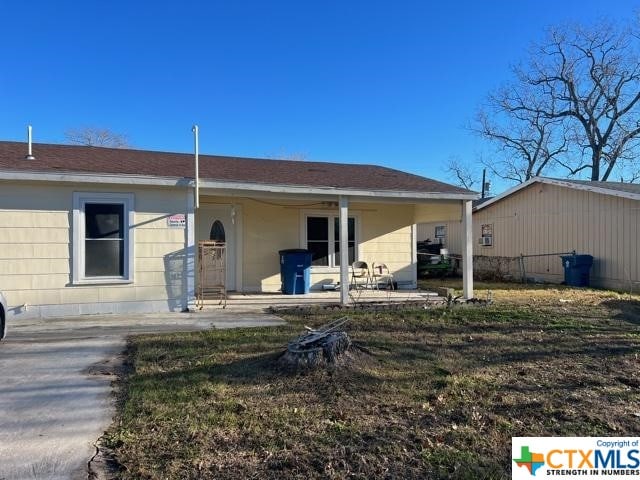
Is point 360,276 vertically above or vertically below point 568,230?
below

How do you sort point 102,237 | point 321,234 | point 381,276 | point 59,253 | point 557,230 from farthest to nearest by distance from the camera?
point 557,230
point 381,276
point 321,234
point 102,237
point 59,253

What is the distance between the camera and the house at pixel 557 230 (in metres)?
14.1

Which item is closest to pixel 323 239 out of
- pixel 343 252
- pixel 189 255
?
pixel 343 252

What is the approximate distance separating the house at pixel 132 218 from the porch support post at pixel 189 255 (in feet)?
0.06

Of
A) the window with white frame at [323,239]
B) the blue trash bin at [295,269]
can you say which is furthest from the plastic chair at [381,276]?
the blue trash bin at [295,269]

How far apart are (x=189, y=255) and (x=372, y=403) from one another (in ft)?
19.1

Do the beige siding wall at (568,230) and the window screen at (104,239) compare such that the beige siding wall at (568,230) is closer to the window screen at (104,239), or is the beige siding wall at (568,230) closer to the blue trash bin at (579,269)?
the blue trash bin at (579,269)

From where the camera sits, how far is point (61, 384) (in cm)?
497

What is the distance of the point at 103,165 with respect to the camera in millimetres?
9227

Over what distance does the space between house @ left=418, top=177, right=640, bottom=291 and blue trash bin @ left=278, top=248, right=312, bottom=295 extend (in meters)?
9.12

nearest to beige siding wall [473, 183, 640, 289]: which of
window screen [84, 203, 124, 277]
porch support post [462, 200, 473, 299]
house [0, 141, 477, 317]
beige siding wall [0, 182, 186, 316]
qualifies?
house [0, 141, 477, 317]

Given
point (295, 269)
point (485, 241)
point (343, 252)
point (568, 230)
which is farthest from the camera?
point (485, 241)

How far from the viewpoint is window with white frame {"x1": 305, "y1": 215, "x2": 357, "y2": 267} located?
40.8 feet

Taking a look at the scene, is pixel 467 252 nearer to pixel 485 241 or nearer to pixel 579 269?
pixel 579 269
